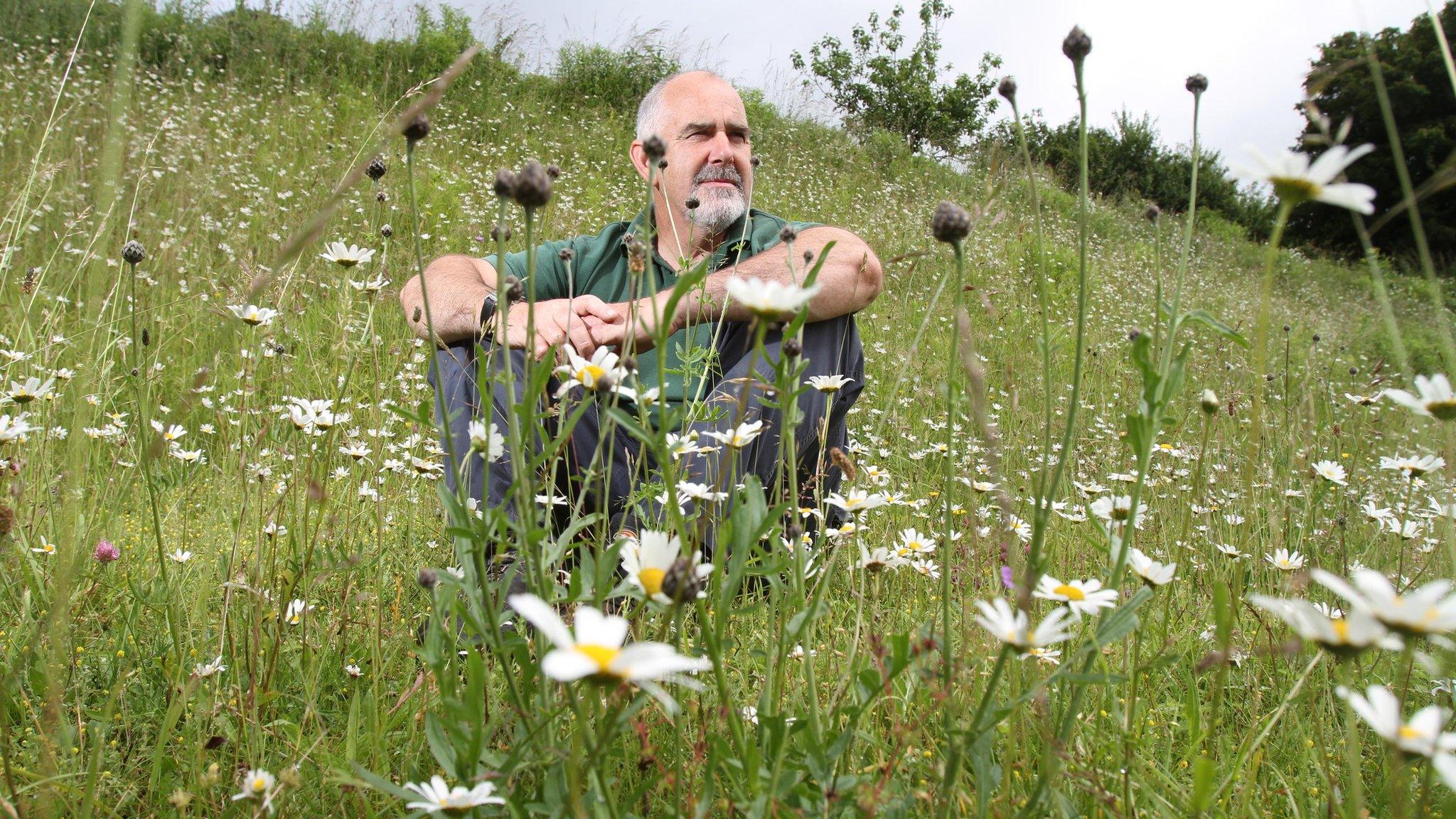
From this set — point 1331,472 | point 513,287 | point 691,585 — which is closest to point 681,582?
point 691,585

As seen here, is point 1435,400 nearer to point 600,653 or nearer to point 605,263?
point 600,653

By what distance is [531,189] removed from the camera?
67cm

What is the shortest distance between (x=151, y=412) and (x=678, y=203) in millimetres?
1620

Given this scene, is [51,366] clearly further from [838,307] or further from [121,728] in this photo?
[838,307]

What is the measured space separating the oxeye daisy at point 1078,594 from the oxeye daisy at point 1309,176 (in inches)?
13.3

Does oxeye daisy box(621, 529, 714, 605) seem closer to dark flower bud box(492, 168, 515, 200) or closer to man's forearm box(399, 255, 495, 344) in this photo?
dark flower bud box(492, 168, 515, 200)

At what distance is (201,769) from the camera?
1.00 metres

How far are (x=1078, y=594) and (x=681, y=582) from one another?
471 millimetres

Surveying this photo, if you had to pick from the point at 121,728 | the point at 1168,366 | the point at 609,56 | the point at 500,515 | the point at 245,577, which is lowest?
the point at 121,728

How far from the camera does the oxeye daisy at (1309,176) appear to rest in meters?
0.59

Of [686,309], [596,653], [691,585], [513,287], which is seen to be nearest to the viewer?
[596,653]

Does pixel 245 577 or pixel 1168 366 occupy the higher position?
pixel 1168 366

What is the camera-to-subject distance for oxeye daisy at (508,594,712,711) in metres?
0.41

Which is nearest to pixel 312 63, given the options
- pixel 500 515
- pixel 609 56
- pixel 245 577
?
pixel 609 56
